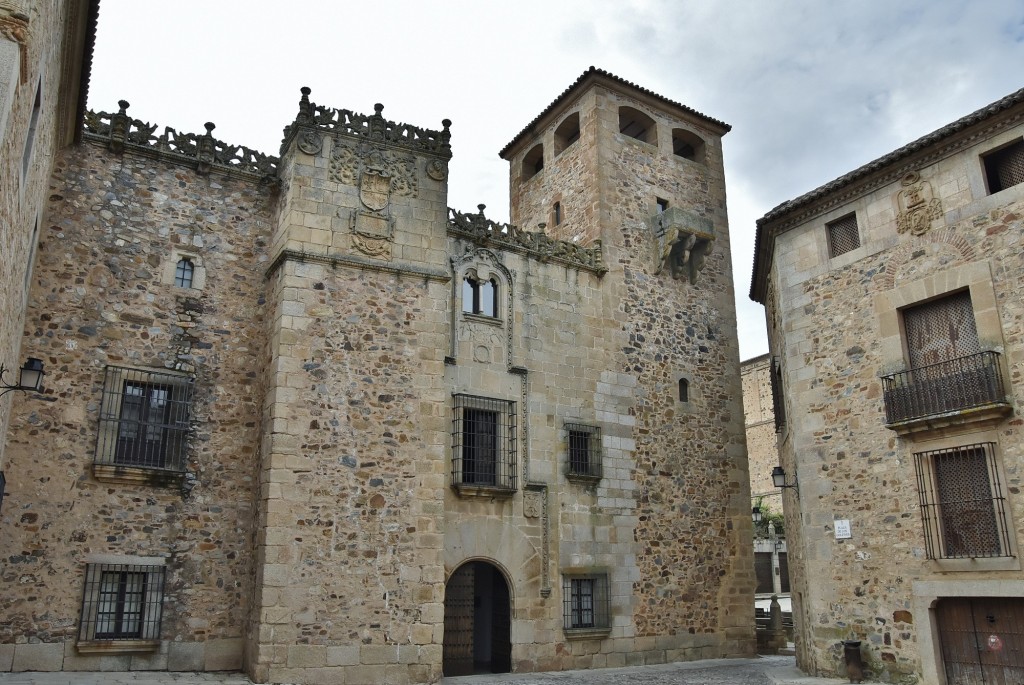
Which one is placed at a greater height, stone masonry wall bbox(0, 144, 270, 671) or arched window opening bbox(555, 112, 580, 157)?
arched window opening bbox(555, 112, 580, 157)

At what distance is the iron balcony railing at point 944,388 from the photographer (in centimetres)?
1121

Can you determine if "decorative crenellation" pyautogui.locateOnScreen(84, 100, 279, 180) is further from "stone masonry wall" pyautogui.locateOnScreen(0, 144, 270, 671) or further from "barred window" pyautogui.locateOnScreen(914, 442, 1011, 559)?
"barred window" pyautogui.locateOnScreen(914, 442, 1011, 559)

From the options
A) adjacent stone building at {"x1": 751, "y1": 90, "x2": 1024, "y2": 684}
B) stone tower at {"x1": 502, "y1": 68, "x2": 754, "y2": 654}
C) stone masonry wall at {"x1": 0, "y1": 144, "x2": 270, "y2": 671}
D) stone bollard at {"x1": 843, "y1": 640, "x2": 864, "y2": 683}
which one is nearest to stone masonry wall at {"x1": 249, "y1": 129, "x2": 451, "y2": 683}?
stone masonry wall at {"x1": 0, "y1": 144, "x2": 270, "y2": 671}

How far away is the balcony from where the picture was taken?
1113cm

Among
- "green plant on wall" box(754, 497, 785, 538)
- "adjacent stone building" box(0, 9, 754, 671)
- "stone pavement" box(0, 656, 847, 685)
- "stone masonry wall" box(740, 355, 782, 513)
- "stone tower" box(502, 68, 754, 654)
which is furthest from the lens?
"stone masonry wall" box(740, 355, 782, 513)

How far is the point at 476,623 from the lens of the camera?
15.0 m

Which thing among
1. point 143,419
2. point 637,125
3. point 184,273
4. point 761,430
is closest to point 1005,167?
point 637,125

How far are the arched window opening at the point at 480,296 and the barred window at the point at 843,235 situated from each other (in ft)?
19.4

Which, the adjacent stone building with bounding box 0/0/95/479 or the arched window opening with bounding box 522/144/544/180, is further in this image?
the arched window opening with bounding box 522/144/544/180

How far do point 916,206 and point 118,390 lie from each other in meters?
12.3

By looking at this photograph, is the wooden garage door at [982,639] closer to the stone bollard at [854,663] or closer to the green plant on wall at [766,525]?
the stone bollard at [854,663]

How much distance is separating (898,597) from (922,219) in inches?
223

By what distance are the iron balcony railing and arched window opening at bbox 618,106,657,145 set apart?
28.9 feet

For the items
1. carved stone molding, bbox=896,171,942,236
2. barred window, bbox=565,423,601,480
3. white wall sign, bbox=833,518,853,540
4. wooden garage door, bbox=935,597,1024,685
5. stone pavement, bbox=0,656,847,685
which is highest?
carved stone molding, bbox=896,171,942,236
